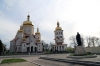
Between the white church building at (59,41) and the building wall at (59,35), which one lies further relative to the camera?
the building wall at (59,35)

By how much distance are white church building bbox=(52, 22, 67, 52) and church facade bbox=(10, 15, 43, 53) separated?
8293 millimetres

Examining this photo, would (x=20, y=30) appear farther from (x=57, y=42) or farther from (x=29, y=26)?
(x=57, y=42)

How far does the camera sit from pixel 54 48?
51.1 metres

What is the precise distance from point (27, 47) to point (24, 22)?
42.2 ft

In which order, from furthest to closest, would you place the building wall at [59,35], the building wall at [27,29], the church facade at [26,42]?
the building wall at [59,35] → the building wall at [27,29] → the church facade at [26,42]

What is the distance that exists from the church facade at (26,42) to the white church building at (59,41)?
8.29 metres

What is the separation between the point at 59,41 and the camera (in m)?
51.2

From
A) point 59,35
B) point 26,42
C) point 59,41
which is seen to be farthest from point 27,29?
point 59,41

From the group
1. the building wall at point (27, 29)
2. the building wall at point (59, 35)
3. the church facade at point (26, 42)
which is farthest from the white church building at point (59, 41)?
the building wall at point (27, 29)

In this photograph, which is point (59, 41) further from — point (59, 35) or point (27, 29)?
point (27, 29)

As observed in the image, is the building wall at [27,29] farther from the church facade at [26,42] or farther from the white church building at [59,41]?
the white church building at [59,41]

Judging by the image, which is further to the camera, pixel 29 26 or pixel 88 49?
pixel 29 26

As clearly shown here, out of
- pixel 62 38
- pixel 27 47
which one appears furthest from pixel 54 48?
pixel 27 47

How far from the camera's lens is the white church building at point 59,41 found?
161 feet
